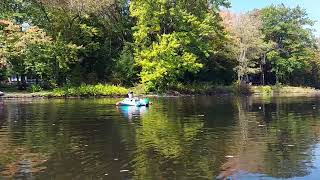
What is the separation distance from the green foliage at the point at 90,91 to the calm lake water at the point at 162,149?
3237 cm

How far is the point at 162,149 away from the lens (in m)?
17.2

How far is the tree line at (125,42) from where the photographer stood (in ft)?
205

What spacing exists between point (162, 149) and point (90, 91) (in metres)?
44.9

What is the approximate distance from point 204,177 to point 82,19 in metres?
57.5

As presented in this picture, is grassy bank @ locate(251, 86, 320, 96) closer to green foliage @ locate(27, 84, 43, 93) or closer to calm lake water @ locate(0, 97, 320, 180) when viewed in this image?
green foliage @ locate(27, 84, 43, 93)

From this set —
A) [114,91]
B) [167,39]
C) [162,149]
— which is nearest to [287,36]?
[167,39]

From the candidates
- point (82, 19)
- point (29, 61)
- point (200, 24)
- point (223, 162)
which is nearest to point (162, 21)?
point (200, 24)

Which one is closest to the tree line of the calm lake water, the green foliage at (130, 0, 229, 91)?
the green foliage at (130, 0, 229, 91)

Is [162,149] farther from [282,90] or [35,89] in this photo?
[282,90]

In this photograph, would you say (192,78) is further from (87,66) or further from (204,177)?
(204,177)

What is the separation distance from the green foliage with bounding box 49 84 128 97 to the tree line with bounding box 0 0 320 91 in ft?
12.0

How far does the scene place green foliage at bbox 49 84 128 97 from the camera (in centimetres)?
6000

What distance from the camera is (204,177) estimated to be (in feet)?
40.9

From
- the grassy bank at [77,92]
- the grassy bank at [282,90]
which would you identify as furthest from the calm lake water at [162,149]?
the grassy bank at [282,90]
